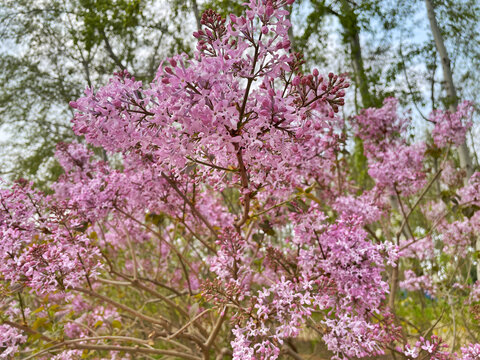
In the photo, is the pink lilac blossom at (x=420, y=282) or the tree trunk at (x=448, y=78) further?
the tree trunk at (x=448, y=78)

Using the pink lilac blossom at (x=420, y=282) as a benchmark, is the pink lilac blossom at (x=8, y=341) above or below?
above

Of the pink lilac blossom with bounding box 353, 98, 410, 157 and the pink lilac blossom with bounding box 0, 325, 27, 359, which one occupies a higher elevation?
the pink lilac blossom with bounding box 353, 98, 410, 157

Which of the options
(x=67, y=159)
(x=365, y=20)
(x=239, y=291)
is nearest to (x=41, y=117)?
(x=67, y=159)

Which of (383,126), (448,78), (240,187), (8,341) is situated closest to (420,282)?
(383,126)

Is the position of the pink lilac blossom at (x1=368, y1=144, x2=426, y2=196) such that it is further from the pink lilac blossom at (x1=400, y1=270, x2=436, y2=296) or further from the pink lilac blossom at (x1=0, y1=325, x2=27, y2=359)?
the pink lilac blossom at (x1=0, y1=325, x2=27, y2=359)

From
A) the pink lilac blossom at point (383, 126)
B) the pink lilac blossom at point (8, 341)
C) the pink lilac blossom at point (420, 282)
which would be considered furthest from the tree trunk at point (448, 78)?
the pink lilac blossom at point (8, 341)

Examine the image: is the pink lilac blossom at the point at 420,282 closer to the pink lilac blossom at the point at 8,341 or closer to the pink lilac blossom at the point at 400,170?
the pink lilac blossom at the point at 400,170

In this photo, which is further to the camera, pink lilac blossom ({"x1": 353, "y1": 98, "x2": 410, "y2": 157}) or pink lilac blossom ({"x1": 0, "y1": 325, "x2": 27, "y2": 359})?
pink lilac blossom ({"x1": 353, "y1": 98, "x2": 410, "y2": 157})

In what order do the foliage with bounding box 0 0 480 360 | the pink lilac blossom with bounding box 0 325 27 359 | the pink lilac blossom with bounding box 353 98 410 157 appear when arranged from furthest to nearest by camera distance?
the pink lilac blossom with bounding box 353 98 410 157, the pink lilac blossom with bounding box 0 325 27 359, the foliage with bounding box 0 0 480 360

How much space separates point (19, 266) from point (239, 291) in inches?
48.3

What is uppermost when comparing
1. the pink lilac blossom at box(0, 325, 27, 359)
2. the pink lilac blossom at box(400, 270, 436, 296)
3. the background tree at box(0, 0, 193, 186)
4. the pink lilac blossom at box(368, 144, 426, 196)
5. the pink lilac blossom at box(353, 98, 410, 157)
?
the background tree at box(0, 0, 193, 186)

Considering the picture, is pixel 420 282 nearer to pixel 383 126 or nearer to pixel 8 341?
pixel 383 126

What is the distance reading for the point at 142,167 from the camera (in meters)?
2.12

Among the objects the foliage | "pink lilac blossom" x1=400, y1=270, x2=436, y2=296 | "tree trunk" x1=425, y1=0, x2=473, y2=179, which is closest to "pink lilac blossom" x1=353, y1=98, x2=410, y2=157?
the foliage
